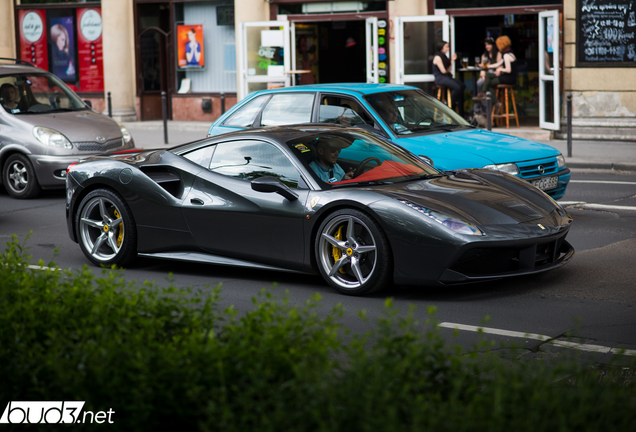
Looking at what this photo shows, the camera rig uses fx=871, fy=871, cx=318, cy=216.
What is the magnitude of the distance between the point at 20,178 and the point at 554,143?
10539 millimetres

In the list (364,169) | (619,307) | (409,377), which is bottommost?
(619,307)

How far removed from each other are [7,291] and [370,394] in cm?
221

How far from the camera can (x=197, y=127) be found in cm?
2261

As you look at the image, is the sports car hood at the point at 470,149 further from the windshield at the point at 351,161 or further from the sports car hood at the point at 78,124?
the sports car hood at the point at 78,124

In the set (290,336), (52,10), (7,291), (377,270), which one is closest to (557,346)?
(377,270)

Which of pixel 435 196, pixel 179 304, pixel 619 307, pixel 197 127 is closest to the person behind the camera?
pixel 179 304

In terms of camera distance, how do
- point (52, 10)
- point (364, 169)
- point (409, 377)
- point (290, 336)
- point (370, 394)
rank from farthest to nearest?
1. point (52, 10)
2. point (364, 169)
3. point (290, 336)
4. point (409, 377)
5. point (370, 394)

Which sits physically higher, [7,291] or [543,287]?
[7,291]

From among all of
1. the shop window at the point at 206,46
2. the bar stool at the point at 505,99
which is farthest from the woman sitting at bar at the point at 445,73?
the shop window at the point at 206,46

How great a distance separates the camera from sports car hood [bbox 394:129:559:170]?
9518mm

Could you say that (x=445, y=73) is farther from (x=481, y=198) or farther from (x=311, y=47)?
(x=481, y=198)

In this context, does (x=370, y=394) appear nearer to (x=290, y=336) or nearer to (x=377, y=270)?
(x=290, y=336)

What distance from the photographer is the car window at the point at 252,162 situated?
7088 mm

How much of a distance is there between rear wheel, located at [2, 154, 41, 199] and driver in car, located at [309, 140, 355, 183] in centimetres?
663
